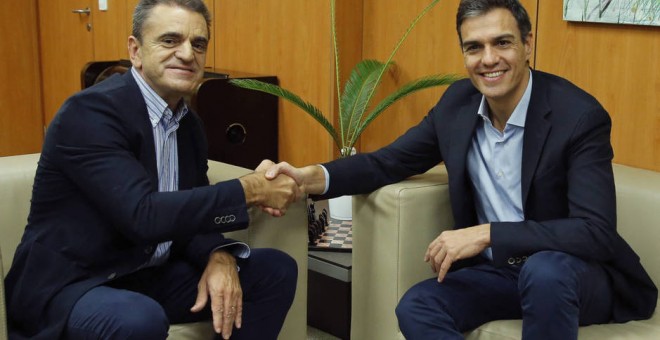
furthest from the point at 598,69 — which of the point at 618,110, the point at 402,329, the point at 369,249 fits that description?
the point at 402,329

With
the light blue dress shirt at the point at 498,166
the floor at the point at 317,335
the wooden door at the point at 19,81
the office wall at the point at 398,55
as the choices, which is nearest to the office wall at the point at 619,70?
the office wall at the point at 398,55

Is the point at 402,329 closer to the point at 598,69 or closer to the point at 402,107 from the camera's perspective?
the point at 598,69

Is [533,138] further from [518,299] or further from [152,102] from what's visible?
[152,102]

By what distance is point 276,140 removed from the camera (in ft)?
13.7

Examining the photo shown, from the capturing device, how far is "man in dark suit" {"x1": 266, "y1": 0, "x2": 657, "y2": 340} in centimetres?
196

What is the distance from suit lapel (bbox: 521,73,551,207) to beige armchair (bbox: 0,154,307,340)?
1.98ft

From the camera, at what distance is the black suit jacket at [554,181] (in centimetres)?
198

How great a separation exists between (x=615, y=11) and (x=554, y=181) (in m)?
0.99

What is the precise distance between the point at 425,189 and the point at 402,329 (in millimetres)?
399

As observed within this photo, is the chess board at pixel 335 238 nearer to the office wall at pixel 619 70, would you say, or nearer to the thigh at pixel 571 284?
the office wall at pixel 619 70

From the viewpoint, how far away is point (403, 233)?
222cm

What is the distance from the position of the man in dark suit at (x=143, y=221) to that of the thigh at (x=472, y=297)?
0.38 meters

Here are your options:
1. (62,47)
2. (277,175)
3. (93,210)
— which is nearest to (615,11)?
(277,175)

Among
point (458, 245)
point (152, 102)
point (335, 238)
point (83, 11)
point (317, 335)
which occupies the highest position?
point (83, 11)
